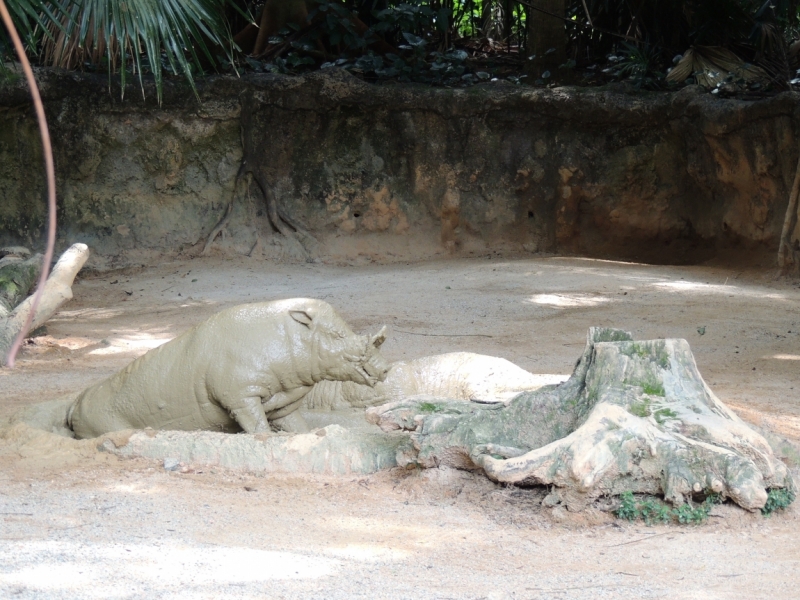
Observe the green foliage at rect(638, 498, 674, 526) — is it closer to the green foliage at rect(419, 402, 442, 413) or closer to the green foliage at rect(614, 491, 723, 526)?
the green foliage at rect(614, 491, 723, 526)

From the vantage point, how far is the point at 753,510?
2.98 meters

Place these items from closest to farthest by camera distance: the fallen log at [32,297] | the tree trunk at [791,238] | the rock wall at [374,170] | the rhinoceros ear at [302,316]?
the rhinoceros ear at [302,316] → the fallen log at [32,297] → the tree trunk at [791,238] → the rock wall at [374,170]

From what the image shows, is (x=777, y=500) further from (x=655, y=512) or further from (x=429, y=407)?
(x=429, y=407)

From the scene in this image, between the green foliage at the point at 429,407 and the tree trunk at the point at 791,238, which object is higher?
the tree trunk at the point at 791,238

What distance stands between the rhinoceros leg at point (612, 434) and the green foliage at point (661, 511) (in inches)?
1.5

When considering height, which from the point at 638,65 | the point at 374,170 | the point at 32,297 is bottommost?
the point at 32,297

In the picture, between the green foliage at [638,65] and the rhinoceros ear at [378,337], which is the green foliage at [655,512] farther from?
the green foliage at [638,65]

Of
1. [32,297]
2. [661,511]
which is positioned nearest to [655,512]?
[661,511]

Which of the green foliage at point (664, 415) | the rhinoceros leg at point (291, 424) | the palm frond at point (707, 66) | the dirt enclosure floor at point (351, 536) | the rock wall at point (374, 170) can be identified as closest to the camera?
the dirt enclosure floor at point (351, 536)

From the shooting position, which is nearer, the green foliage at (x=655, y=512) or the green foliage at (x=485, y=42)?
the green foliage at (x=655, y=512)

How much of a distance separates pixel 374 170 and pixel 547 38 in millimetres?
2840

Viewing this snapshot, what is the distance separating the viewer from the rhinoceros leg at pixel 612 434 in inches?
118

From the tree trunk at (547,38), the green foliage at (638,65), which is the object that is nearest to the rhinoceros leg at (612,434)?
Result: the green foliage at (638,65)

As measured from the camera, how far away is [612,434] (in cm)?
309
